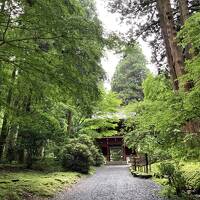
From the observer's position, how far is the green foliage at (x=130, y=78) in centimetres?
3725

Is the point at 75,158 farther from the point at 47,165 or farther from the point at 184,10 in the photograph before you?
the point at 184,10

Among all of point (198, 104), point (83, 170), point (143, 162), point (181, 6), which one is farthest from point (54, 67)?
point (143, 162)

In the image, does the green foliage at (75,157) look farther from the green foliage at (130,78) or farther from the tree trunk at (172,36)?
the green foliage at (130,78)

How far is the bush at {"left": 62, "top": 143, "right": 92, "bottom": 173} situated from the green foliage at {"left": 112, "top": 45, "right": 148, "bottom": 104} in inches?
800

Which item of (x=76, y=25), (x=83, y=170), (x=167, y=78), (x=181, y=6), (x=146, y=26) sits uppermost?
(x=146, y=26)

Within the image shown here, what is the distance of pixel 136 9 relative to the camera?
10.9 metres

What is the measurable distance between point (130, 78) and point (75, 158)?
24.2m

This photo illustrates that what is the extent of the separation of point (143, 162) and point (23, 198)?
34.7 ft

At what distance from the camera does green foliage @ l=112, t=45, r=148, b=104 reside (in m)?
37.2

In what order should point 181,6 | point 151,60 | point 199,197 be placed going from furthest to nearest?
1. point 151,60
2. point 181,6
3. point 199,197

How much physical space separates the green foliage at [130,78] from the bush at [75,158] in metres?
20.3

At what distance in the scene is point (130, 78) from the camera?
39.0 metres

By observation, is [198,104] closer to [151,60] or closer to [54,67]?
[54,67]

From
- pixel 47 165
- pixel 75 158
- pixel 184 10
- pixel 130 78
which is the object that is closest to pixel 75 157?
pixel 75 158
